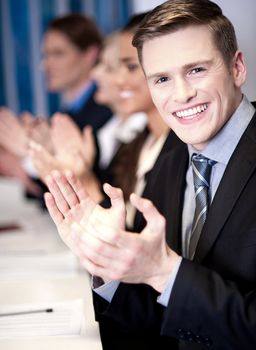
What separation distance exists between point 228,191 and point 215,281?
178 millimetres

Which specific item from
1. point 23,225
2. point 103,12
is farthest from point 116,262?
point 103,12

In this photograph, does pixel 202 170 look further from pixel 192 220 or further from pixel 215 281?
pixel 215 281

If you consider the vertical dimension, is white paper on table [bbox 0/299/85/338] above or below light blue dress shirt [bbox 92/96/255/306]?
below

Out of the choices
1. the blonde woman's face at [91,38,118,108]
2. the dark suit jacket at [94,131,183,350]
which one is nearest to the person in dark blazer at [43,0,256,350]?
the dark suit jacket at [94,131,183,350]

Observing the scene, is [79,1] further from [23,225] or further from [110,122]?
[23,225]

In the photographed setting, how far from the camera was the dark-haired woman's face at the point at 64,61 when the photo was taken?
131 inches

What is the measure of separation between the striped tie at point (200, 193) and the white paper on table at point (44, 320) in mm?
306

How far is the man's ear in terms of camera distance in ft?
3.67

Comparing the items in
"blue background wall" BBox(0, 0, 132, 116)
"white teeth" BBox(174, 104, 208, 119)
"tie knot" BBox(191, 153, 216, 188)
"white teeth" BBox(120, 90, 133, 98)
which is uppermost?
"white teeth" BBox(174, 104, 208, 119)

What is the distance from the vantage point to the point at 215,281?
998 millimetres

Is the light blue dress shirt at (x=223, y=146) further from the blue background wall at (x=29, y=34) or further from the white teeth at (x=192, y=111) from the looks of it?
the blue background wall at (x=29, y=34)

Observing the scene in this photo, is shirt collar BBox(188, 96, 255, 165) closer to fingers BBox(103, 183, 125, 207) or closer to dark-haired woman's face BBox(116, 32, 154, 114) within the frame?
fingers BBox(103, 183, 125, 207)

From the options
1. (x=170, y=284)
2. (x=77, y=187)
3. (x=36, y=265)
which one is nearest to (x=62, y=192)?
(x=77, y=187)

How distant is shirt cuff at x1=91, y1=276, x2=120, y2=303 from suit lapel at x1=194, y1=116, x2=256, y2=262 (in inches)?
7.0
